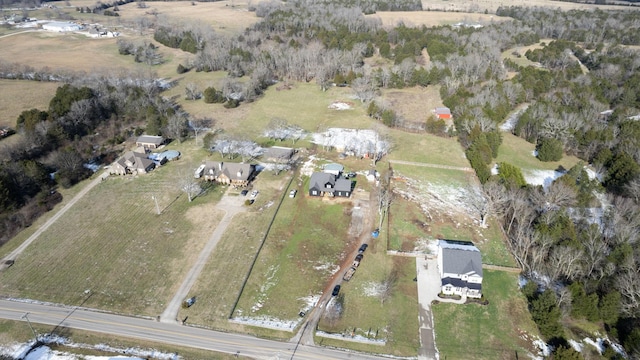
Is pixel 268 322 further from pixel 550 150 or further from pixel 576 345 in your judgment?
pixel 550 150

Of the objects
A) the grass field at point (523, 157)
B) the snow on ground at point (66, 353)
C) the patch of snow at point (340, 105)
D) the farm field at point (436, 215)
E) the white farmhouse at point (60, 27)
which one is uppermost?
the white farmhouse at point (60, 27)

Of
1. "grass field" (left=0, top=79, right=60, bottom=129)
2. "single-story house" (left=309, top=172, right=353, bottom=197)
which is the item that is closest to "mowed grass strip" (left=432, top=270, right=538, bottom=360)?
"single-story house" (left=309, top=172, right=353, bottom=197)

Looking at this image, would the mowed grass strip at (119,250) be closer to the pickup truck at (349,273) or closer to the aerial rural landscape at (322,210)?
the aerial rural landscape at (322,210)

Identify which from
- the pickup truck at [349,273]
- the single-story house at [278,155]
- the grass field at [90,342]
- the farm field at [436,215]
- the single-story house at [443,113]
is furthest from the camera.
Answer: the single-story house at [443,113]

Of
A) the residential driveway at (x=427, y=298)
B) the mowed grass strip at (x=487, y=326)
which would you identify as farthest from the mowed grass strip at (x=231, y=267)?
the mowed grass strip at (x=487, y=326)

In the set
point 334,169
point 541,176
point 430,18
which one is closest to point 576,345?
point 541,176
